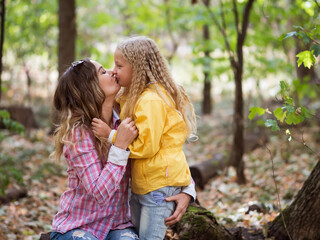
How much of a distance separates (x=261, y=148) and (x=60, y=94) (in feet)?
21.2

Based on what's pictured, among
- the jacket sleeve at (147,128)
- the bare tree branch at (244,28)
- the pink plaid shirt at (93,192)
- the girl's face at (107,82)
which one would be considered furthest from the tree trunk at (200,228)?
the bare tree branch at (244,28)

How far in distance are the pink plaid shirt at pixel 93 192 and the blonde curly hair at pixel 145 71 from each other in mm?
350

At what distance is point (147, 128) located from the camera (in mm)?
2270

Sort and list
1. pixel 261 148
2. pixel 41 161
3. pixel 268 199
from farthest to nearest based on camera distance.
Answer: pixel 261 148 < pixel 41 161 < pixel 268 199

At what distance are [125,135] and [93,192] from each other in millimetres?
393

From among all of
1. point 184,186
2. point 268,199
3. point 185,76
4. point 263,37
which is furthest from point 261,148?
point 185,76

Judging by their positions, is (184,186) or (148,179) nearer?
(148,179)

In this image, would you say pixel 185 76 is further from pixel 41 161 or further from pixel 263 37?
pixel 41 161

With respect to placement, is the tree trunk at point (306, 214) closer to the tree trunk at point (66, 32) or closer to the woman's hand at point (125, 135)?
the woman's hand at point (125, 135)

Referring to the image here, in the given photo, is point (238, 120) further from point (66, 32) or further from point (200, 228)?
point (66, 32)

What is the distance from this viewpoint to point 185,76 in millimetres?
18484

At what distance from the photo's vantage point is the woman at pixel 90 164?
229 centimetres

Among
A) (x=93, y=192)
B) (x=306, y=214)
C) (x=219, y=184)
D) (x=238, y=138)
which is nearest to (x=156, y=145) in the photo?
(x=93, y=192)

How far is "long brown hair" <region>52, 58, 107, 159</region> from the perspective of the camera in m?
2.46
